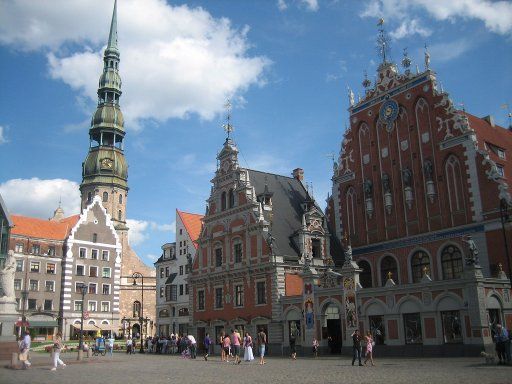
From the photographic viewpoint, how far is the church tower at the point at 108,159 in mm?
94812

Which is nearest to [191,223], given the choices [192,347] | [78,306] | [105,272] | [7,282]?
[105,272]

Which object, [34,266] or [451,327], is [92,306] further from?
[451,327]

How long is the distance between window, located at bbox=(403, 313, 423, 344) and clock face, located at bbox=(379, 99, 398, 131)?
15.0 meters

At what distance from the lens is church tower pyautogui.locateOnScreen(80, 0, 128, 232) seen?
311 ft

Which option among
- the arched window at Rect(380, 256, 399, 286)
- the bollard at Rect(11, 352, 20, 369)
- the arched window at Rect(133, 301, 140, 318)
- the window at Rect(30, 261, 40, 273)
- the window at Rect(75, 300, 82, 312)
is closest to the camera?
the bollard at Rect(11, 352, 20, 369)

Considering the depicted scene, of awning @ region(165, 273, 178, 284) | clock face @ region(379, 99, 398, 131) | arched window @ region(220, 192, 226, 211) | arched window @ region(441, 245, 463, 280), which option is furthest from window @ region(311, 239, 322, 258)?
awning @ region(165, 273, 178, 284)

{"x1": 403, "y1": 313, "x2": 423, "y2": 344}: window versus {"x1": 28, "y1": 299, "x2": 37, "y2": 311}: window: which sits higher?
{"x1": 28, "y1": 299, "x2": 37, "y2": 311}: window

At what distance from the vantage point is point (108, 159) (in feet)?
315

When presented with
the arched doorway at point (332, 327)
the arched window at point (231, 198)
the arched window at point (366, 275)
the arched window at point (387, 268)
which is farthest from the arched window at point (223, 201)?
the arched window at point (387, 268)

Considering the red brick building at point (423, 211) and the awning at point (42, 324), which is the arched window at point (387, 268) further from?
the awning at point (42, 324)

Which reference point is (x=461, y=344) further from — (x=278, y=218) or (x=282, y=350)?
(x=278, y=218)

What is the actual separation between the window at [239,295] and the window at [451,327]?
1715 centimetres

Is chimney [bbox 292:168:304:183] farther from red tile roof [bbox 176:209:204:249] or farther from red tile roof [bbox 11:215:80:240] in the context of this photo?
red tile roof [bbox 11:215:80:240]

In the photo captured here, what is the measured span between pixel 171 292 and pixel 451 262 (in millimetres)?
37563
